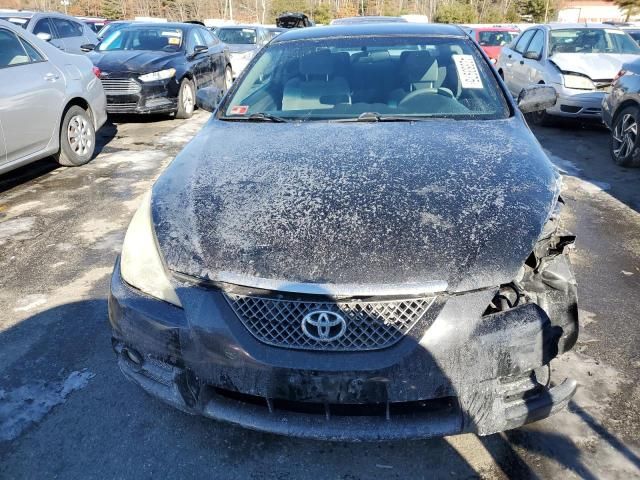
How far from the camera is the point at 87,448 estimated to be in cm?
216

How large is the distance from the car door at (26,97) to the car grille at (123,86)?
2.54 meters

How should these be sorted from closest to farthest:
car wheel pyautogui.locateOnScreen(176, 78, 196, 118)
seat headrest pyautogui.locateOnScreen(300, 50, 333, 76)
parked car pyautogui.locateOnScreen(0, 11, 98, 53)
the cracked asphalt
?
the cracked asphalt
seat headrest pyautogui.locateOnScreen(300, 50, 333, 76)
car wheel pyautogui.locateOnScreen(176, 78, 196, 118)
parked car pyautogui.locateOnScreen(0, 11, 98, 53)

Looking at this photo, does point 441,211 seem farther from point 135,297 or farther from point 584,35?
point 584,35

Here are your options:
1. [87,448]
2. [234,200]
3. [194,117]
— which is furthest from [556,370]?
[194,117]

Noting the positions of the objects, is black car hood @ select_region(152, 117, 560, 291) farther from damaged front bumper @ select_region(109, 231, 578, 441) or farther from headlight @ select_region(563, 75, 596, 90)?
headlight @ select_region(563, 75, 596, 90)

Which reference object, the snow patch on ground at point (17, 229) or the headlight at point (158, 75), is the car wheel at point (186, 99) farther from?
the snow patch on ground at point (17, 229)

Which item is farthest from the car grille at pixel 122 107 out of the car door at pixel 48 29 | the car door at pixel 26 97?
the car door at pixel 48 29

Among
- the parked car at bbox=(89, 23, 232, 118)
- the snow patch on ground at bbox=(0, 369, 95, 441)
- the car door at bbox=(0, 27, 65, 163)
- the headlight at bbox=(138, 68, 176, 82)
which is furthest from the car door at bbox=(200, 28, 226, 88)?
the snow patch on ground at bbox=(0, 369, 95, 441)

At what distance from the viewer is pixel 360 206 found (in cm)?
204

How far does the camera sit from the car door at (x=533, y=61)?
8.20 meters

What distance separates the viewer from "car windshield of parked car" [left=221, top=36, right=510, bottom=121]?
307 cm

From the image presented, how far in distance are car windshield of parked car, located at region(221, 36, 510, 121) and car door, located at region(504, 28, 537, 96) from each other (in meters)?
6.17

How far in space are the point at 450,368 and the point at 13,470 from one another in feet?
5.69

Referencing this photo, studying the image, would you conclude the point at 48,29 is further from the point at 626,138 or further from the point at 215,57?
the point at 626,138
